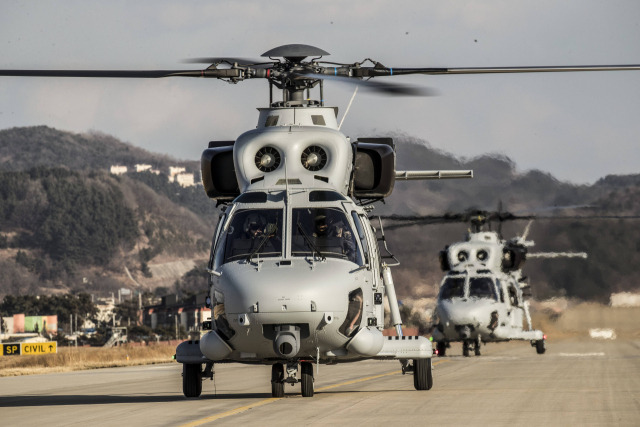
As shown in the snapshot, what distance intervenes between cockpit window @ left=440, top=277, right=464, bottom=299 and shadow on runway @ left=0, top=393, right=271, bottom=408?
19552 mm

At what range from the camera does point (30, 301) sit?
590 ft

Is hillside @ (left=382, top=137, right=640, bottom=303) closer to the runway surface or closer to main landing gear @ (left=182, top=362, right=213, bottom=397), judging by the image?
the runway surface

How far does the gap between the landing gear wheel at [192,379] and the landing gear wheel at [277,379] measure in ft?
4.46

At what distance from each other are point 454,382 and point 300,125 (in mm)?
6609

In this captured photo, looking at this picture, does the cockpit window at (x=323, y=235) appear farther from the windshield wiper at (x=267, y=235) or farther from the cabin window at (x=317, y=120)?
the cabin window at (x=317, y=120)

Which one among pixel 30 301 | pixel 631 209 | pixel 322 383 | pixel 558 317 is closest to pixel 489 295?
pixel 322 383

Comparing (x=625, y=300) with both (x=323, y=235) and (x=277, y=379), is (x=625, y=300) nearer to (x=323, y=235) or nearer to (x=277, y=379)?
(x=277, y=379)

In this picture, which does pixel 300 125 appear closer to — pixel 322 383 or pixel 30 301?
pixel 322 383

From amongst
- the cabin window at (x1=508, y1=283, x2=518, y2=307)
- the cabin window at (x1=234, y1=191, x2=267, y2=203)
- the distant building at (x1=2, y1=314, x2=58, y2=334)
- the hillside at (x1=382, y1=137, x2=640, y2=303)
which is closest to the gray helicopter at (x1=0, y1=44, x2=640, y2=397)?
the cabin window at (x1=234, y1=191, x2=267, y2=203)

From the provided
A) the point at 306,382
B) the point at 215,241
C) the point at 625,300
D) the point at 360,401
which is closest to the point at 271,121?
the point at 215,241

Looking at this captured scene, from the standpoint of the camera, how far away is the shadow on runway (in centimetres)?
1916

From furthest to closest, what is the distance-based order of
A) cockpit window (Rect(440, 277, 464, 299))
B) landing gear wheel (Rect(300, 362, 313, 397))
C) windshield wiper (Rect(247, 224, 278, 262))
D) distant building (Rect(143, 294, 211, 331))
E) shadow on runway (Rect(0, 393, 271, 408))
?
1. distant building (Rect(143, 294, 211, 331))
2. cockpit window (Rect(440, 277, 464, 299))
3. shadow on runway (Rect(0, 393, 271, 408))
4. landing gear wheel (Rect(300, 362, 313, 397))
5. windshield wiper (Rect(247, 224, 278, 262))

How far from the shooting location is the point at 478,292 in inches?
1549

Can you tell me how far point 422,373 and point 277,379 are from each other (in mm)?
2906
